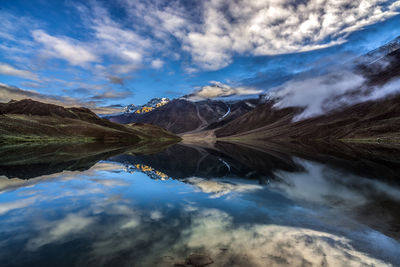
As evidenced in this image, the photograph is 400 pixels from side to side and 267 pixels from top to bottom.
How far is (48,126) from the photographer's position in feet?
453

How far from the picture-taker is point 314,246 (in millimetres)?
9430

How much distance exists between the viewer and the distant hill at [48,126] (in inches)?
4493

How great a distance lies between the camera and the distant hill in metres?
114

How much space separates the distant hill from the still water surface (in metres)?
109

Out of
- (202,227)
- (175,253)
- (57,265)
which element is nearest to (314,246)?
(202,227)

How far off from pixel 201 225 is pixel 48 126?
515 feet

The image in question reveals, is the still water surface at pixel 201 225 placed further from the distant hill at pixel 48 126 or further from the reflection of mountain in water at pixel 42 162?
the distant hill at pixel 48 126

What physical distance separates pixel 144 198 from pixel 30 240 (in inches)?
328

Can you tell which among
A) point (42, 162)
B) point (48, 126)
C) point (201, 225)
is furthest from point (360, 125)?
point (48, 126)

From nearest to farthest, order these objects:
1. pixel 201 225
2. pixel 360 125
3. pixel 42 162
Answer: pixel 201 225, pixel 42 162, pixel 360 125

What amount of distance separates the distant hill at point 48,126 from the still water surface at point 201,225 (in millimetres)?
108682

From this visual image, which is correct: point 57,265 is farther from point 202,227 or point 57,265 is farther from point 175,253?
point 202,227

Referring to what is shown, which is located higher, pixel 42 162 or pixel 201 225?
pixel 201 225

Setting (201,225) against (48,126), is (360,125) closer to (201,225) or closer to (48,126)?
(201,225)
